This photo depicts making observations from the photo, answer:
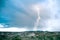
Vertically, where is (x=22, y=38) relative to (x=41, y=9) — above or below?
below

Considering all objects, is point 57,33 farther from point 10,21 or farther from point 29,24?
point 10,21

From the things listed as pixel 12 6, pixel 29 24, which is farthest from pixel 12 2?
pixel 29 24

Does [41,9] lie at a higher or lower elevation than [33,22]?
higher

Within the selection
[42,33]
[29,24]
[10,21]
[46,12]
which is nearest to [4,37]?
[10,21]

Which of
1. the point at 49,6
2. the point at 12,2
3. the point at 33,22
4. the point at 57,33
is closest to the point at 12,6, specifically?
the point at 12,2

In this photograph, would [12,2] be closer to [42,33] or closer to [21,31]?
[21,31]

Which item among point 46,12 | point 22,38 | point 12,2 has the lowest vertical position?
point 22,38

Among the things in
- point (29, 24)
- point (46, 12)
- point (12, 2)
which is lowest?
point (29, 24)
